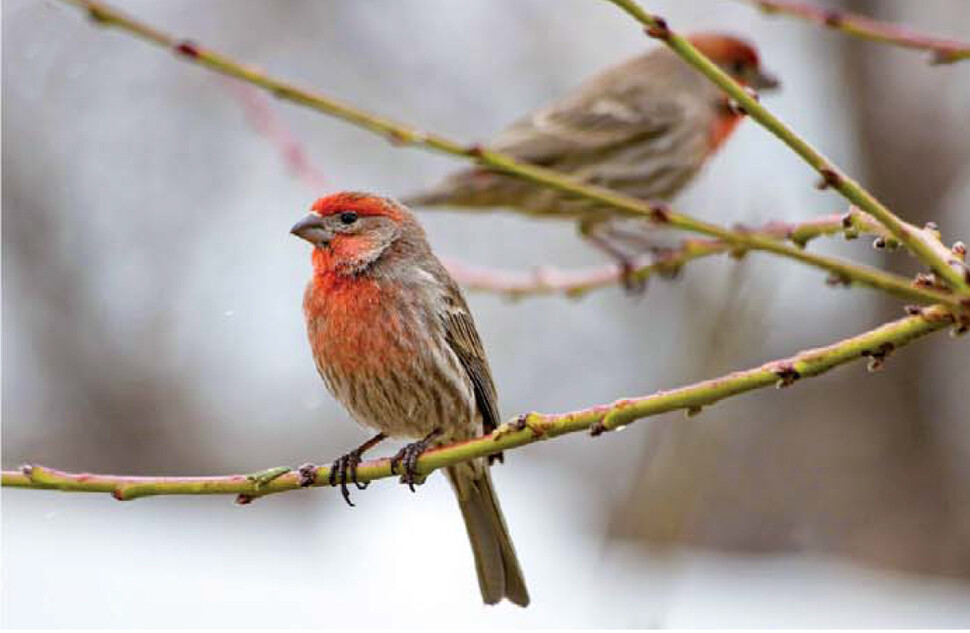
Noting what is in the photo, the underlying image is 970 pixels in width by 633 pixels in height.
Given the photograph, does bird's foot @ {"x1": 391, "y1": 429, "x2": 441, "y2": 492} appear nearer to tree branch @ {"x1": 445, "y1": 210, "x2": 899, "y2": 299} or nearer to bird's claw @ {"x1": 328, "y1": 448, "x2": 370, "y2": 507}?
bird's claw @ {"x1": 328, "y1": 448, "x2": 370, "y2": 507}

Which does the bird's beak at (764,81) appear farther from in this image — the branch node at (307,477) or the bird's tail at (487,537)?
the branch node at (307,477)

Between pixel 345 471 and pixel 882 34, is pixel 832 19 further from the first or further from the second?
pixel 345 471

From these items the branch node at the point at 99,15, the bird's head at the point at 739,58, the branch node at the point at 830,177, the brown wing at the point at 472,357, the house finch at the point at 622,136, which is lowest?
the branch node at the point at 830,177

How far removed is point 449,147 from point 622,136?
5.22 metres

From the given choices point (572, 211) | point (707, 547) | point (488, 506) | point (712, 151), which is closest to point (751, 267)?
point (488, 506)

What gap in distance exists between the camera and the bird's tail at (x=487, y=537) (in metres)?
4.84

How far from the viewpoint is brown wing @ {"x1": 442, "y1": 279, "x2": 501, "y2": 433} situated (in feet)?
16.3

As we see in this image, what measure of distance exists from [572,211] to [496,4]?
180 inches

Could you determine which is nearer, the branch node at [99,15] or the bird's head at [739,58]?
the branch node at [99,15]

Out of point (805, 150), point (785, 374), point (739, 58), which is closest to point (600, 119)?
point (739, 58)

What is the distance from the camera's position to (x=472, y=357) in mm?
4992

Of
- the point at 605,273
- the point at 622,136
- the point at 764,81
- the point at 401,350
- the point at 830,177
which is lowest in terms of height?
the point at 830,177

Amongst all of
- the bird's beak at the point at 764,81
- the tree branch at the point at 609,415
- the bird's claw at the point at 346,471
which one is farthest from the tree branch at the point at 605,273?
the bird's beak at the point at 764,81

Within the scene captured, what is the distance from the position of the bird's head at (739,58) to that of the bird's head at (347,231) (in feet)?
14.0
